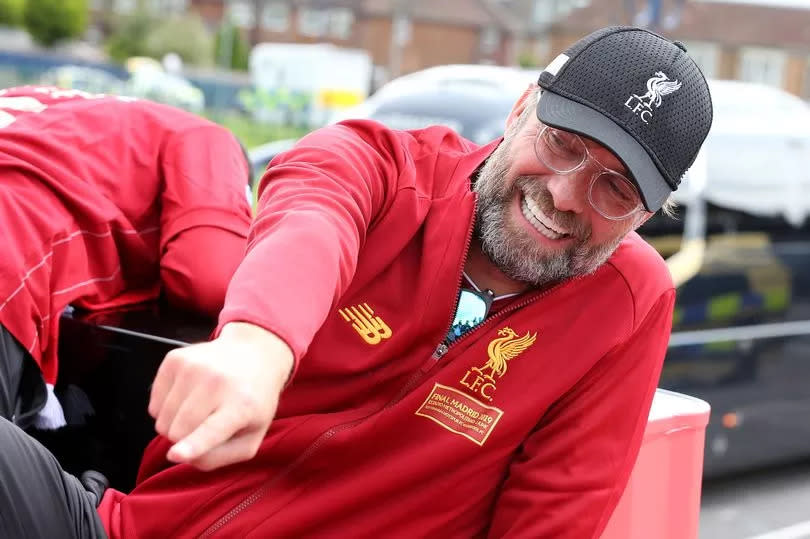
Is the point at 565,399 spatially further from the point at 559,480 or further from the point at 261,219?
the point at 261,219

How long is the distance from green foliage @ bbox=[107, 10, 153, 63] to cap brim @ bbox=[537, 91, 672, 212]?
170ft

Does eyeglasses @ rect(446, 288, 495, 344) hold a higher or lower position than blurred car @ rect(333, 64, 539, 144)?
higher

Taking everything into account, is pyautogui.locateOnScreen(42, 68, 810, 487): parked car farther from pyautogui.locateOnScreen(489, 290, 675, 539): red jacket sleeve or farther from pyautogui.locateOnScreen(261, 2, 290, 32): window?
pyautogui.locateOnScreen(261, 2, 290, 32): window

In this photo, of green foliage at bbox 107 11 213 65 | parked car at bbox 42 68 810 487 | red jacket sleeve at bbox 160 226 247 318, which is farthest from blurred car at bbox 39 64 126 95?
red jacket sleeve at bbox 160 226 247 318

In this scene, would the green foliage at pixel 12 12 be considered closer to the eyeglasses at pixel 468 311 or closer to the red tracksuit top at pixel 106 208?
the red tracksuit top at pixel 106 208

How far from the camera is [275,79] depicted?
35.8 metres

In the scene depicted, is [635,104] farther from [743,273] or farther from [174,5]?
[174,5]

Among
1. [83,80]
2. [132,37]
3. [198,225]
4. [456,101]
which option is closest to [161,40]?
[132,37]

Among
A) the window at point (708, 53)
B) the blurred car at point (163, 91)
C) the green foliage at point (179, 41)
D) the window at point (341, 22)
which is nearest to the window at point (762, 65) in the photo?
the window at point (708, 53)

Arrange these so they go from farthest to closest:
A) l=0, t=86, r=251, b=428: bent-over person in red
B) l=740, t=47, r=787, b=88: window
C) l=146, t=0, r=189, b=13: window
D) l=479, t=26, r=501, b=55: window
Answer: l=146, t=0, r=189, b=13: window, l=479, t=26, r=501, b=55: window, l=740, t=47, r=787, b=88: window, l=0, t=86, r=251, b=428: bent-over person in red

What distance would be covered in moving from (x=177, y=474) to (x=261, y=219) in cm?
63

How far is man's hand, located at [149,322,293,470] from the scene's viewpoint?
130 centimetres

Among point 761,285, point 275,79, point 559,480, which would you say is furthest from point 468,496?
point 275,79

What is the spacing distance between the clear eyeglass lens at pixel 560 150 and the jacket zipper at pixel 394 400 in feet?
0.56
